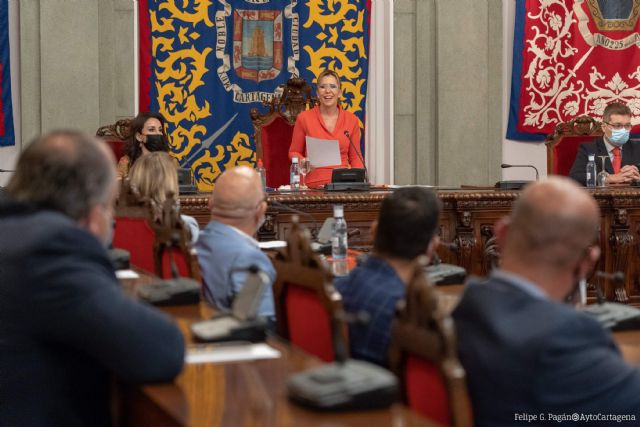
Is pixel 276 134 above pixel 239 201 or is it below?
above

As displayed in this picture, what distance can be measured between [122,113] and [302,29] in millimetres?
1556

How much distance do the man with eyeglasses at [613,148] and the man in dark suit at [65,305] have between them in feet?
17.7

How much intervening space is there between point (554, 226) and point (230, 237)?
1702mm

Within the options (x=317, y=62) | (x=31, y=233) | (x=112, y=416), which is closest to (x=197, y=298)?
(x=112, y=416)

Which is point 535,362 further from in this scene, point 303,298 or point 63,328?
point 303,298

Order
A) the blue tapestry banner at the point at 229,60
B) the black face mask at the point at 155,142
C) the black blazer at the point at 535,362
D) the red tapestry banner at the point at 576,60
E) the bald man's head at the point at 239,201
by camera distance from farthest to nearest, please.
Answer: the red tapestry banner at the point at 576,60 < the blue tapestry banner at the point at 229,60 < the black face mask at the point at 155,142 < the bald man's head at the point at 239,201 < the black blazer at the point at 535,362

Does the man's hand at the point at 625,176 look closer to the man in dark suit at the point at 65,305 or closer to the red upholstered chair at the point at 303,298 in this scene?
the red upholstered chair at the point at 303,298

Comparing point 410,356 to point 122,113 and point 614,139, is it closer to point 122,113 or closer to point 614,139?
point 614,139

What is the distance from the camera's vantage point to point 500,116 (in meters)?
8.38

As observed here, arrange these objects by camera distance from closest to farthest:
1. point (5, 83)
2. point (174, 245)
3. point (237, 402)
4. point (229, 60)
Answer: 1. point (237, 402)
2. point (174, 245)
3. point (5, 83)
4. point (229, 60)

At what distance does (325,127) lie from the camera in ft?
22.8

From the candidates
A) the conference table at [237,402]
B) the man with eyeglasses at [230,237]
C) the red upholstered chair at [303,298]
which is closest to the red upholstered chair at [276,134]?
the man with eyeglasses at [230,237]

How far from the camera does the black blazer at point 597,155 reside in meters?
6.93

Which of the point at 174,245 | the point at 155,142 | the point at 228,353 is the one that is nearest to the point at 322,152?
the point at 155,142
